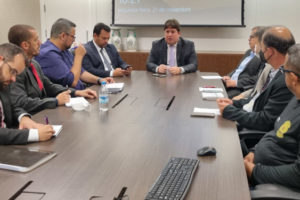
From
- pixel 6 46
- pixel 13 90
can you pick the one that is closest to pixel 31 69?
pixel 13 90

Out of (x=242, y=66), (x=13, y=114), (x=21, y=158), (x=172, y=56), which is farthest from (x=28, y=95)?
(x=242, y=66)

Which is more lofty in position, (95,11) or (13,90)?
(95,11)

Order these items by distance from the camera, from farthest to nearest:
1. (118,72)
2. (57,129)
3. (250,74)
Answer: (250,74)
(118,72)
(57,129)

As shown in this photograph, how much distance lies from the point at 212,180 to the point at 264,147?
2.05 ft

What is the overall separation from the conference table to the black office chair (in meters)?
0.09

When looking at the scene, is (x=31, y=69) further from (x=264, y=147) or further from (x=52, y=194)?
(x=264, y=147)

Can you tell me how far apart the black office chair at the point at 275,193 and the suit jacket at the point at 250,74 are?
246 centimetres

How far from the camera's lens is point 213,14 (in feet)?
18.0

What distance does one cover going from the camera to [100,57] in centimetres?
400

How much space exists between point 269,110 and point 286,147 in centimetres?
47

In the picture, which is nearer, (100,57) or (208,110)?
(208,110)

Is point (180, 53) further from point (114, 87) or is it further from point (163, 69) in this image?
point (114, 87)

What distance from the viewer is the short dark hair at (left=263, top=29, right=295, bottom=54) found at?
220 centimetres

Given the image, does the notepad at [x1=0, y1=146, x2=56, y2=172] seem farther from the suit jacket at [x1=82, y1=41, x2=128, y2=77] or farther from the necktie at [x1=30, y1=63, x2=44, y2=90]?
the suit jacket at [x1=82, y1=41, x2=128, y2=77]
